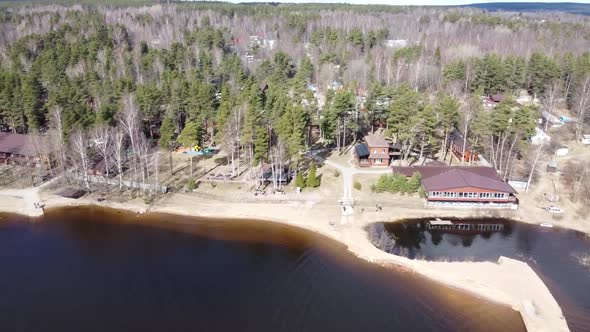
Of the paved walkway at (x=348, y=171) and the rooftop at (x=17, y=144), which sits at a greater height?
the rooftop at (x=17, y=144)

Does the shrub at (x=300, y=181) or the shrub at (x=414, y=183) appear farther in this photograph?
the shrub at (x=300, y=181)

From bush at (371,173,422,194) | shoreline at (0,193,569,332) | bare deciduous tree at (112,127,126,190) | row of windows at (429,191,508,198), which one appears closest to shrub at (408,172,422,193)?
bush at (371,173,422,194)

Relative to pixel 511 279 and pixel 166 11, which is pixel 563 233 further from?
pixel 166 11

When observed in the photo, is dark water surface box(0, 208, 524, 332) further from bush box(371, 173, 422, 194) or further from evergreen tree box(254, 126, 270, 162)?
bush box(371, 173, 422, 194)

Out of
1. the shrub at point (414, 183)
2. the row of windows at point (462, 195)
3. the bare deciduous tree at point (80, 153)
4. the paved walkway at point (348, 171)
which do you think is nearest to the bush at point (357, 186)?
the paved walkway at point (348, 171)

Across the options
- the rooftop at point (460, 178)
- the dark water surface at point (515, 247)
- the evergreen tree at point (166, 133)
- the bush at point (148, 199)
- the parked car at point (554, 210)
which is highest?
the evergreen tree at point (166, 133)

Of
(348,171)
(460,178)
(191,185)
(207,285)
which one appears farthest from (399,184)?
(207,285)

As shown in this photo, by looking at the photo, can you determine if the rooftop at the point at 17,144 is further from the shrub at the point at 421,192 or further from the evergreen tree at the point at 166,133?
the shrub at the point at 421,192
